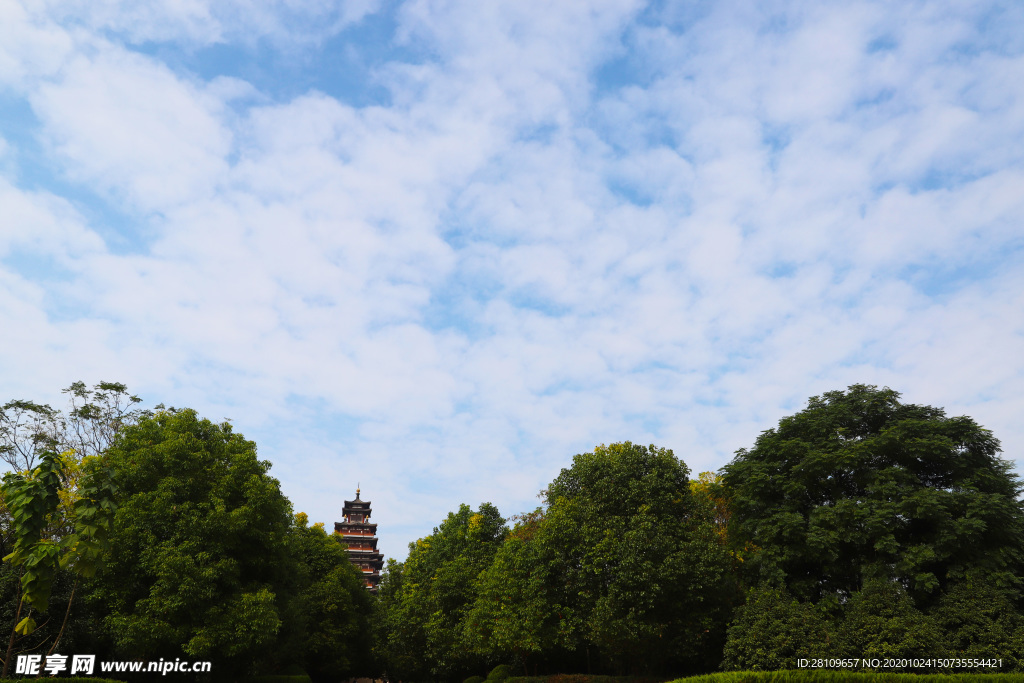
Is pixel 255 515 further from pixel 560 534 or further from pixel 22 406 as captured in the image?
pixel 22 406

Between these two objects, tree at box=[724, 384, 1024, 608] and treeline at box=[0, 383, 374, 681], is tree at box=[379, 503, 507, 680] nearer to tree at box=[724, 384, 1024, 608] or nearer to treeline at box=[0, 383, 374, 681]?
treeline at box=[0, 383, 374, 681]

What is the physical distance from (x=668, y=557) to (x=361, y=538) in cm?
7754

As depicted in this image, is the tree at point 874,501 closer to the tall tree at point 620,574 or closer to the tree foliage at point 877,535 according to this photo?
the tree foliage at point 877,535

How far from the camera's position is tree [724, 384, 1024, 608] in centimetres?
1964

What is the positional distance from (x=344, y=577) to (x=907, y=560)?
3601 centimetres

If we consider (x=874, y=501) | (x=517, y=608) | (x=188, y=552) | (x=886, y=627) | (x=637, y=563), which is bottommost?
(x=886, y=627)

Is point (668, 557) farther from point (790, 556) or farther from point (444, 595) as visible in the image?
point (444, 595)

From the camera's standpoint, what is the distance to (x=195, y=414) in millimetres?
27047

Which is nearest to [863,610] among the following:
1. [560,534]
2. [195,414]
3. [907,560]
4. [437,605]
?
[907,560]

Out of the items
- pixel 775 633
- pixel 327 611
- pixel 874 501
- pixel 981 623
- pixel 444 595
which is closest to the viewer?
pixel 981 623

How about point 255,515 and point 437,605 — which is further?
point 437,605

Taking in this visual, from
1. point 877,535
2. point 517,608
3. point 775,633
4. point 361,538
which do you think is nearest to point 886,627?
point 877,535

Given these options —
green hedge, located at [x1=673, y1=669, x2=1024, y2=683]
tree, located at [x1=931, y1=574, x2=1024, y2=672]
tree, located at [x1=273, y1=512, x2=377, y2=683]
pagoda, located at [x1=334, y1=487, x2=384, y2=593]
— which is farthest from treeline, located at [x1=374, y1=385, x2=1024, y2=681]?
pagoda, located at [x1=334, y1=487, x2=384, y2=593]

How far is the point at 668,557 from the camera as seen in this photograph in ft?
72.3
